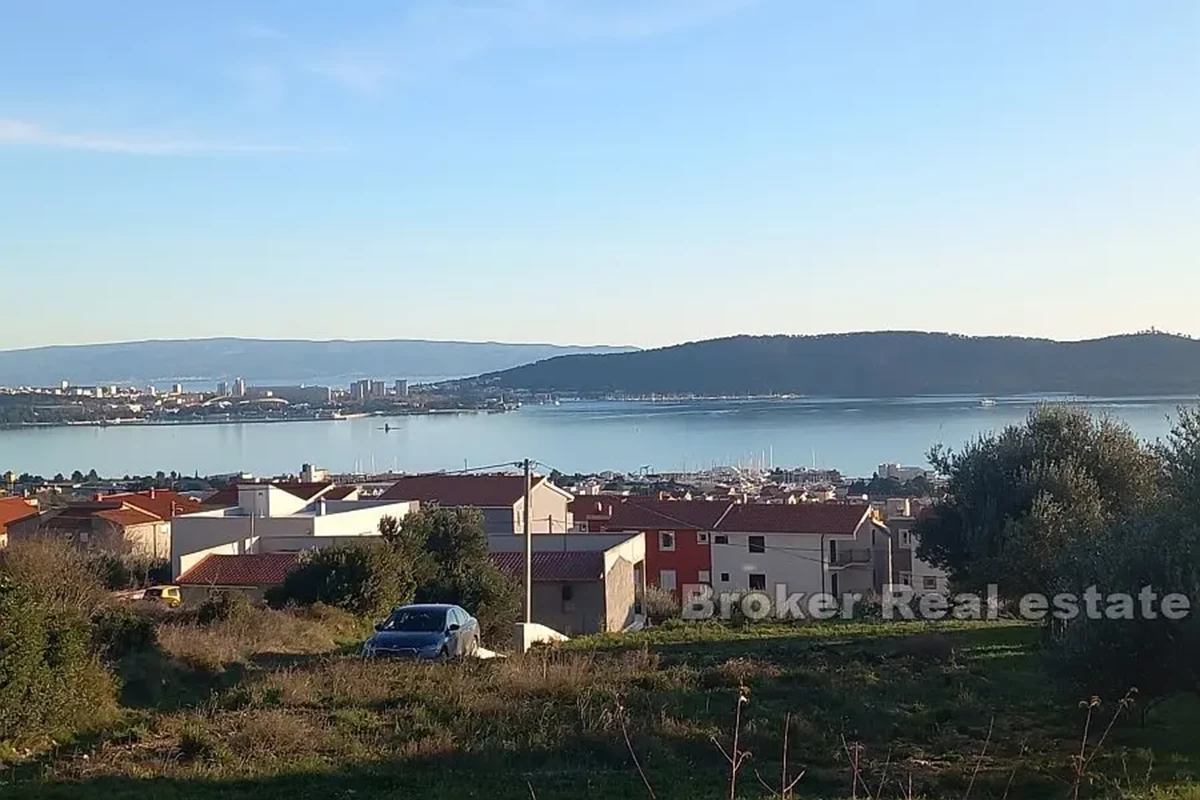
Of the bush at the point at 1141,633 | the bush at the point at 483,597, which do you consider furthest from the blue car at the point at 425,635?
the bush at the point at 1141,633

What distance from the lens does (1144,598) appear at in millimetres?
10133

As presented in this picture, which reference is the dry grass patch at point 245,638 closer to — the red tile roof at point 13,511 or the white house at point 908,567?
the red tile roof at point 13,511

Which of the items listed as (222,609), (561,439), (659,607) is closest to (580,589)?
(659,607)

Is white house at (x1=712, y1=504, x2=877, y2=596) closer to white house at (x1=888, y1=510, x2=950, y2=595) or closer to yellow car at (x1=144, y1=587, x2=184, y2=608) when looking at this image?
white house at (x1=888, y1=510, x2=950, y2=595)

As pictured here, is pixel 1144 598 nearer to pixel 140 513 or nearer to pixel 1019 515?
pixel 1019 515

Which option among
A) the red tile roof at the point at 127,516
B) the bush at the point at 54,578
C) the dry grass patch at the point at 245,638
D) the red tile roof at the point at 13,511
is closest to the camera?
the bush at the point at 54,578

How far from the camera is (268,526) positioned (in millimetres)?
34375

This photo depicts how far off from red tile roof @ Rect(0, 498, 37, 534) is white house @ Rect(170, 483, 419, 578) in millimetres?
9619

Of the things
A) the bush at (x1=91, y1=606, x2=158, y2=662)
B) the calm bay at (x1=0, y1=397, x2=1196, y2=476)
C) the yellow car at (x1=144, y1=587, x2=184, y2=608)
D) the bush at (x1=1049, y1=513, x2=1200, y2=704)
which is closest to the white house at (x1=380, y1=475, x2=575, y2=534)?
the yellow car at (x1=144, y1=587, x2=184, y2=608)

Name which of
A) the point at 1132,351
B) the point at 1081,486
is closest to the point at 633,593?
the point at 1081,486

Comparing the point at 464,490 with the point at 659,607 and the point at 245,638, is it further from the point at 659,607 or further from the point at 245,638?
the point at 245,638

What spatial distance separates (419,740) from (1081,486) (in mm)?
13692

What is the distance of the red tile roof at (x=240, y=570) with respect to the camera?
26.8 m

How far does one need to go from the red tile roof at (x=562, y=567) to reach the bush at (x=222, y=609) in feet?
32.2
